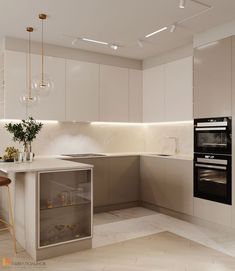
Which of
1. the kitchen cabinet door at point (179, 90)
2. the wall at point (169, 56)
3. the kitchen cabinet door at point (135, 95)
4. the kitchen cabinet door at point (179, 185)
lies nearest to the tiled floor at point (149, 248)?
the kitchen cabinet door at point (179, 185)

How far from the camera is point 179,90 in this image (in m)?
4.75

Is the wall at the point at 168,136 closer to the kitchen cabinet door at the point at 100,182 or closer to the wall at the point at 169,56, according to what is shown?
the wall at the point at 169,56

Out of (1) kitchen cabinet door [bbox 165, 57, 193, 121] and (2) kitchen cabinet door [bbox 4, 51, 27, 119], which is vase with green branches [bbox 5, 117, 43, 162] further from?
(1) kitchen cabinet door [bbox 165, 57, 193, 121]

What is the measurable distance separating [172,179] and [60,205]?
1.89m

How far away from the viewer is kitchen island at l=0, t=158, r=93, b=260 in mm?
2930

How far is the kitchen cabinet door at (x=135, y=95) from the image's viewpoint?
5414mm

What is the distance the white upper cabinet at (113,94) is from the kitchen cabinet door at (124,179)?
0.79 m

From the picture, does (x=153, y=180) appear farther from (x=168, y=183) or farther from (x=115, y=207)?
(x=115, y=207)

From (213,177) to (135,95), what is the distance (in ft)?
7.26

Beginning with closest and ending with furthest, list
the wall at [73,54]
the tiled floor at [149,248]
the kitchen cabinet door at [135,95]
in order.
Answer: the tiled floor at [149,248] < the wall at [73,54] < the kitchen cabinet door at [135,95]

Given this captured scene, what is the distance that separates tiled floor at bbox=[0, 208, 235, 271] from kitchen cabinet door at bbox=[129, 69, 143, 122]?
6.46ft

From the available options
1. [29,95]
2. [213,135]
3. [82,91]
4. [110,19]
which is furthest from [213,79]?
[29,95]

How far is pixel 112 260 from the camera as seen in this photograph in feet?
9.68

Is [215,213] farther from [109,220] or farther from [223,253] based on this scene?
[109,220]
